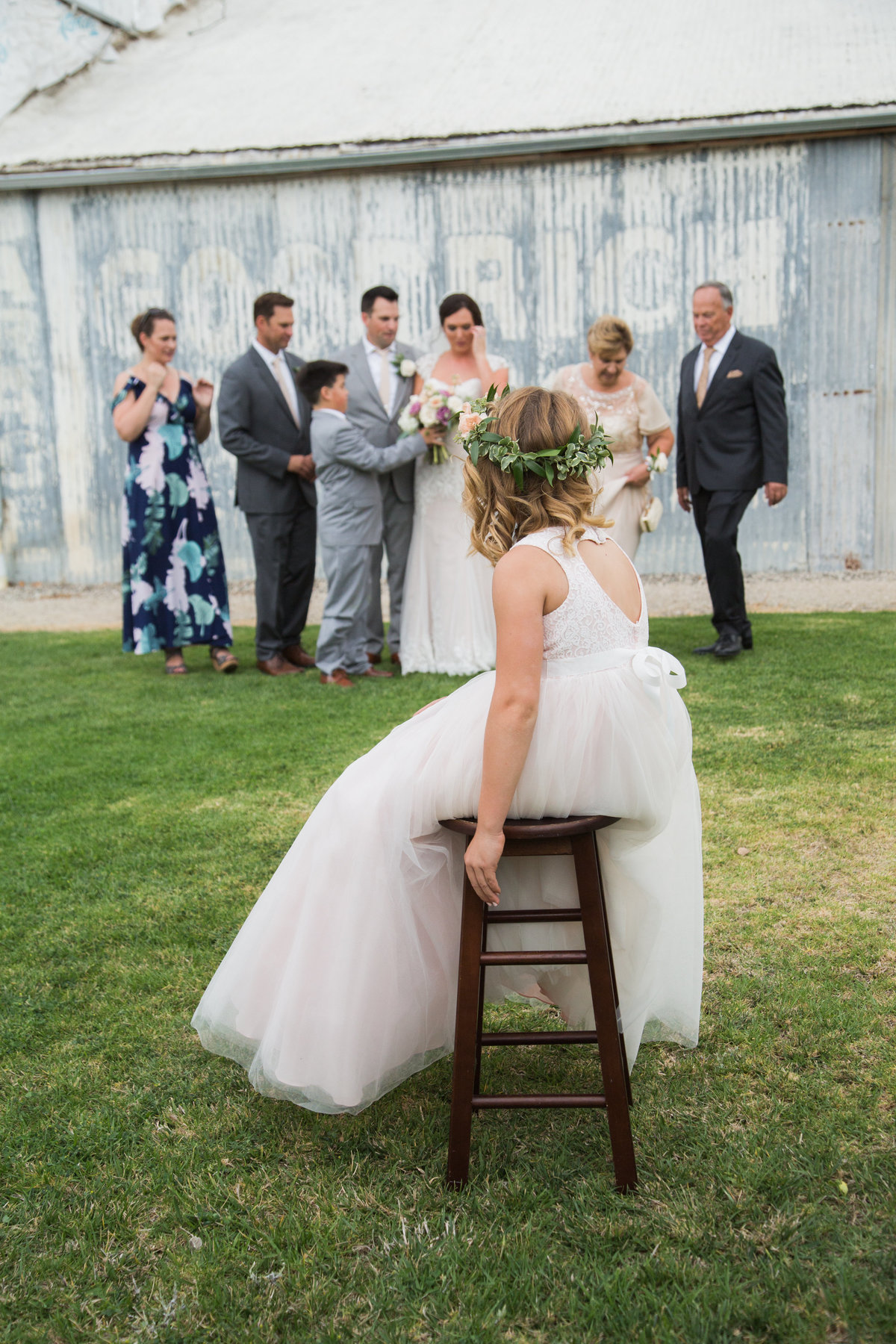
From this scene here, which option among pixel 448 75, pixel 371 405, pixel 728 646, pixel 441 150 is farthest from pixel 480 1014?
pixel 448 75

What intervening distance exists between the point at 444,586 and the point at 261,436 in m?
1.59

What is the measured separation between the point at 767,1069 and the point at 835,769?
2.39m

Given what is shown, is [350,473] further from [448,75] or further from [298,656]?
[448,75]

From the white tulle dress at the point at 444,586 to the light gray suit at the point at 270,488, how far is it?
2.63 feet

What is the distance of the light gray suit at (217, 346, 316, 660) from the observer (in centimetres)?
768

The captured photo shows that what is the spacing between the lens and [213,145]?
11.9m

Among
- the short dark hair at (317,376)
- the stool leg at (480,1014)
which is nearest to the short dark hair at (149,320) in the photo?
the short dark hair at (317,376)

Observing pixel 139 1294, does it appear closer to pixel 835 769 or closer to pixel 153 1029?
pixel 153 1029

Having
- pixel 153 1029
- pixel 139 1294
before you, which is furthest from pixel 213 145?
pixel 139 1294

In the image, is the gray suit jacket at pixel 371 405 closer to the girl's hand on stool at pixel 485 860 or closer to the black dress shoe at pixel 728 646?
the black dress shoe at pixel 728 646

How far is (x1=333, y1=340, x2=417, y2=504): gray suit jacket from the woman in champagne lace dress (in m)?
1.08

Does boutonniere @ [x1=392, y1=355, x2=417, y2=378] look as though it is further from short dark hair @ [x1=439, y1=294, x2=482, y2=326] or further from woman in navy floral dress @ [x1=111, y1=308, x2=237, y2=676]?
woman in navy floral dress @ [x1=111, y1=308, x2=237, y2=676]

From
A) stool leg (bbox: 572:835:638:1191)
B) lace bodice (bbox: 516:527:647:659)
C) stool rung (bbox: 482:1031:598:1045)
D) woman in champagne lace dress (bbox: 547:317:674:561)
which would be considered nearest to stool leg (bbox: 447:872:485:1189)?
stool rung (bbox: 482:1031:598:1045)

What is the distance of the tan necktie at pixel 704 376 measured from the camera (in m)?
7.47
